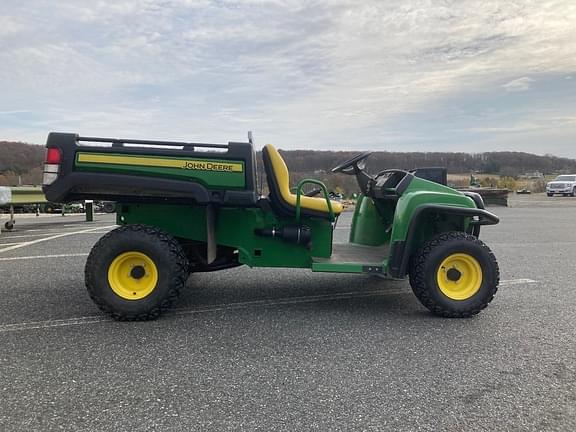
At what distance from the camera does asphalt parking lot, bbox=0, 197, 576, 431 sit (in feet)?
8.01

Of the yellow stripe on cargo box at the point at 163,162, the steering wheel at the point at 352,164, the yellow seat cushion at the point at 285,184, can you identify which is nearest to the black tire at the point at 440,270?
the yellow seat cushion at the point at 285,184

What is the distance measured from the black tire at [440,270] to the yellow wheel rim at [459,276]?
1.1 inches

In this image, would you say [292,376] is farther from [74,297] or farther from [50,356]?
[74,297]

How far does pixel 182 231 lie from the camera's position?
4.31m

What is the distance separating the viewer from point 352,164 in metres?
5.14

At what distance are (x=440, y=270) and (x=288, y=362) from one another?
1761mm

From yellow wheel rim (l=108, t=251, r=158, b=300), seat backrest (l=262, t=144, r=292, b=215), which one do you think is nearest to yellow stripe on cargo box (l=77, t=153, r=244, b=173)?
seat backrest (l=262, t=144, r=292, b=215)

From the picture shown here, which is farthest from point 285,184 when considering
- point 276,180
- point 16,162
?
point 16,162

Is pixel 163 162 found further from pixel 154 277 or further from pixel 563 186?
pixel 563 186

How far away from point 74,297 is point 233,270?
6.84 ft

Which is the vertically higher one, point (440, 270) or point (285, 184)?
point (285, 184)

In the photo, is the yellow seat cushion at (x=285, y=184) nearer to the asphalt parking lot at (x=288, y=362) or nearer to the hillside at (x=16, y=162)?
the asphalt parking lot at (x=288, y=362)

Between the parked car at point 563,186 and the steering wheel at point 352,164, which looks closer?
the steering wheel at point 352,164

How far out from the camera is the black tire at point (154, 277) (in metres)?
3.87
